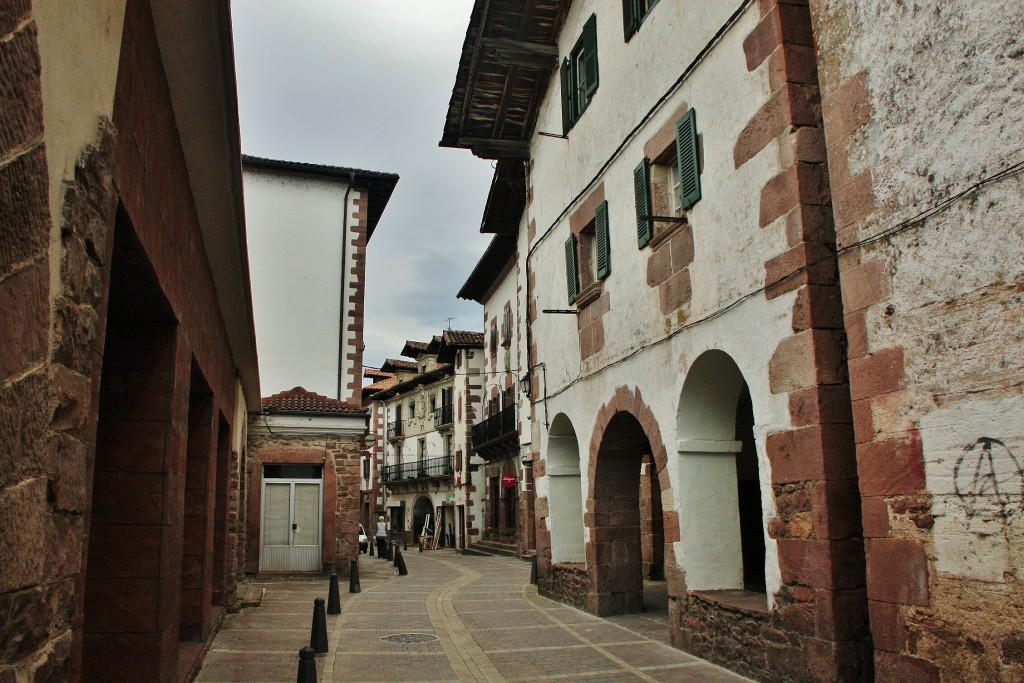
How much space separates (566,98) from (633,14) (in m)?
2.93

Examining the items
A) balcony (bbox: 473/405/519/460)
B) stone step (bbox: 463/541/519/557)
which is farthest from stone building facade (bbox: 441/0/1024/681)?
balcony (bbox: 473/405/519/460)

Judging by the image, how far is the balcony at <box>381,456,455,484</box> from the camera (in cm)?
4247

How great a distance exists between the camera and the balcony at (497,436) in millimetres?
29281

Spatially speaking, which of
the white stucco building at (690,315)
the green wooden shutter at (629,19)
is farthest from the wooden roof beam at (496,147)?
the green wooden shutter at (629,19)

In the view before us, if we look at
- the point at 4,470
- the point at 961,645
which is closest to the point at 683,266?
the point at 961,645

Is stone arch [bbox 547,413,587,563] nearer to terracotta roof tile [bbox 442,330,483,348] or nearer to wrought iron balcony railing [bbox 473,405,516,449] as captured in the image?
wrought iron balcony railing [bbox 473,405,516,449]

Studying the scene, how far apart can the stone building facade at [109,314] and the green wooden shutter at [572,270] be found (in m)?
5.34

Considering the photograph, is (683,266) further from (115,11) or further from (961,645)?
(115,11)

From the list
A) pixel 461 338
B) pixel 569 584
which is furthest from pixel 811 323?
pixel 461 338

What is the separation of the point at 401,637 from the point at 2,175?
9.34 metres

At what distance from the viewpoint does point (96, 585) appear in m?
5.24

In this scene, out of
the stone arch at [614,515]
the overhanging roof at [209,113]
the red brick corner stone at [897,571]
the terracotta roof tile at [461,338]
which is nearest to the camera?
the overhanging roof at [209,113]

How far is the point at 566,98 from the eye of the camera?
13422mm

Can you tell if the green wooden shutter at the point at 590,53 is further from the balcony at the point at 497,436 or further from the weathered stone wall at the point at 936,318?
the balcony at the point at 497,436
